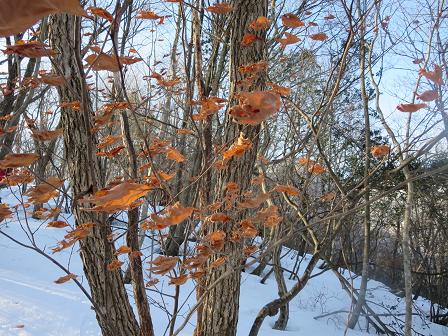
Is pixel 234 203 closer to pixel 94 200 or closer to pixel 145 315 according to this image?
pixel 145 315

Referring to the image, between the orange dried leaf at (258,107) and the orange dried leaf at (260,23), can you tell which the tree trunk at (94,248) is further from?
the orange dried leaf at (258,107)

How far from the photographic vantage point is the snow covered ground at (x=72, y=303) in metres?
4.35

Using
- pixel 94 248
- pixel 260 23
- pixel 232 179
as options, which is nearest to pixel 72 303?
pixel 94 248

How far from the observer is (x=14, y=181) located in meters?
1.98

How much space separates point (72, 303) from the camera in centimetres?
516

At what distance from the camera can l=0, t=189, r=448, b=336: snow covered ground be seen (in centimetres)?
435

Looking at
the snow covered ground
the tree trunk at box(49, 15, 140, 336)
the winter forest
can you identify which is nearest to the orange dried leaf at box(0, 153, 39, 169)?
the winter forest

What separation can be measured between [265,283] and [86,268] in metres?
7.18

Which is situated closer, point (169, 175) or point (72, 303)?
point (169, 175)

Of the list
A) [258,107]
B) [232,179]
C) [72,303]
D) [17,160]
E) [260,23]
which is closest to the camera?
[258,107]

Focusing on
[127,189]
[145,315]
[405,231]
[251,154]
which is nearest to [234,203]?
[251,154]

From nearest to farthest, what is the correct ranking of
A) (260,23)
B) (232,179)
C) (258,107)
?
(258,107) → (260,23) → (232,179)

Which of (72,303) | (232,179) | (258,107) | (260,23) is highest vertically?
(260,23)

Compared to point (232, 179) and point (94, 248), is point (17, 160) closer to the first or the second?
point (94, 248)
